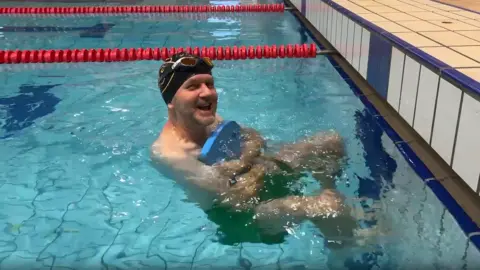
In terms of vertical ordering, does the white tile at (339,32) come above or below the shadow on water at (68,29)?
above

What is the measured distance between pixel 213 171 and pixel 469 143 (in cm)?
122

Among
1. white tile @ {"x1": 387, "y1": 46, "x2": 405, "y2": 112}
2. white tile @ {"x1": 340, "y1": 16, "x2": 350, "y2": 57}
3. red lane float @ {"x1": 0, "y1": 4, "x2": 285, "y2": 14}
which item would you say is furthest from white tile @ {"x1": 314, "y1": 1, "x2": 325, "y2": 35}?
white tile @ {"x1": 387, "y1": 46, "x2": 405, "y2": 112}

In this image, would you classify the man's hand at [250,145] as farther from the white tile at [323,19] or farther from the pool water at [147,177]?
the white tile at [323,19]

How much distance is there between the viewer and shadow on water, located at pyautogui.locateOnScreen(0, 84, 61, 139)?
12.8 feet

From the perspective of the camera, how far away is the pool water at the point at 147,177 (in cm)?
226

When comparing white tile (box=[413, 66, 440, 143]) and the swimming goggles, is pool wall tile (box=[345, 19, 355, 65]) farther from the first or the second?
the swimming goggles

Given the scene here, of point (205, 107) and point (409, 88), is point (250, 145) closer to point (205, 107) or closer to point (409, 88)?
point (205, 107)

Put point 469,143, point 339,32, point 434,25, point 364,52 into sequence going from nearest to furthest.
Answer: point 469,143 → point 434,25 → point 364,52 → point 339,32

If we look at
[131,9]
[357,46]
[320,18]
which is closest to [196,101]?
[357,46]

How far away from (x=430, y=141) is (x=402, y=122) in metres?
0.65

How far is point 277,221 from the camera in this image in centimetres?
249

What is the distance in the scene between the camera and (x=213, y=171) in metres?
2.66

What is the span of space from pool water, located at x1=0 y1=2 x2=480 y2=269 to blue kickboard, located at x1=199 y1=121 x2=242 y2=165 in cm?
29

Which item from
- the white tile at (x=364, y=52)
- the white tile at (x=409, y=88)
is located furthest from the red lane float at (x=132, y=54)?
the white tile at (x=409, y=88)
